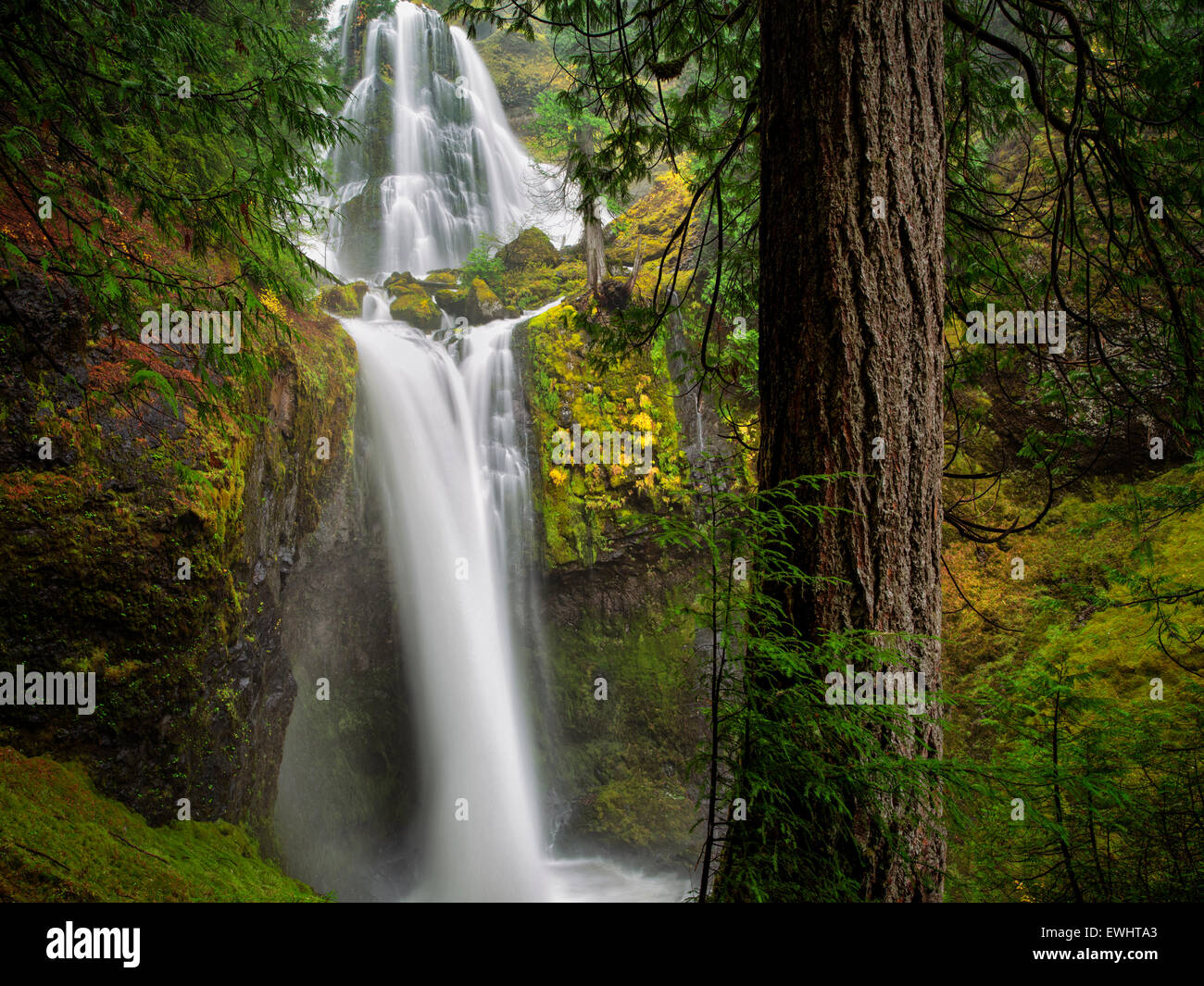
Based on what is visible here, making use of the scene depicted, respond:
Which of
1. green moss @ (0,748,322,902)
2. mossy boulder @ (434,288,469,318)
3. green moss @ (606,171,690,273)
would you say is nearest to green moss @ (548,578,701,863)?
green moss @ (0,748,322,902)

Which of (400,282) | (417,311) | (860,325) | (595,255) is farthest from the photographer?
(400,282)

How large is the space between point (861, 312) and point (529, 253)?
15719mm

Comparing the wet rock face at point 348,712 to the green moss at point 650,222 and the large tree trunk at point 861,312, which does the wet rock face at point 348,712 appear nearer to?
the large tree trunk at point 861,312

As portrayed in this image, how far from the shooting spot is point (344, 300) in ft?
42.1

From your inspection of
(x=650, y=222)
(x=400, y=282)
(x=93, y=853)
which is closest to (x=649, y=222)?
(x=650, y=222)

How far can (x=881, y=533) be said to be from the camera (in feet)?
5.59

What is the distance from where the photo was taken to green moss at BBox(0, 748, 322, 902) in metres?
2.38

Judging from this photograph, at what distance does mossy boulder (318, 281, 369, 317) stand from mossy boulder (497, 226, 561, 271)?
161 inches

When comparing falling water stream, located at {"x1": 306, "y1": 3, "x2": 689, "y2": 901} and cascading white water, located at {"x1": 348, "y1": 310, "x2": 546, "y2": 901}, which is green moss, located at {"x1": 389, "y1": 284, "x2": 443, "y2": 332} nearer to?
falling water stream, located at {"x1": 306, "y1": 3, "x2": 689, "y2": 901}

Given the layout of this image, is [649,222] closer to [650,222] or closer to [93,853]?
[650,222]

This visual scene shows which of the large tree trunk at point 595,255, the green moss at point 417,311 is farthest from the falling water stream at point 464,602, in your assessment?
the large tree trunk at point 595,255
